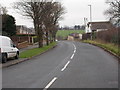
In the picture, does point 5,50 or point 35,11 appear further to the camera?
A: point 35,11

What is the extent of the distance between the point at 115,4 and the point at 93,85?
3516 centimetres

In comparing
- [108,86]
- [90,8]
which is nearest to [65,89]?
[108,86]

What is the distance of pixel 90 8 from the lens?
61656 millimetres

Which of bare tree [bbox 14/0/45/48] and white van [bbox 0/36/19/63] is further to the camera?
bare tree [bbox 14/0/45/48]

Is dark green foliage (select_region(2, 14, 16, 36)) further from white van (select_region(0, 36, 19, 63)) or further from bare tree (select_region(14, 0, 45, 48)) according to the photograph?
white van (select_region(0, 36, 19, 63))

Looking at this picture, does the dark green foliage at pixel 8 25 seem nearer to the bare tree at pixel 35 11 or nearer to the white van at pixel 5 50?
the bare tree at pixel 35 11

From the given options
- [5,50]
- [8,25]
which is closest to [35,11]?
[8,25]

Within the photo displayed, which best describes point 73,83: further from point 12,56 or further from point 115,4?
point 115,4

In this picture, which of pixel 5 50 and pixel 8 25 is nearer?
pixel 5 50

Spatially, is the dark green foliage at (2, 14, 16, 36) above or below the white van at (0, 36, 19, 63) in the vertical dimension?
above

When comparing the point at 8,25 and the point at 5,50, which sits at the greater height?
the point at 8,25

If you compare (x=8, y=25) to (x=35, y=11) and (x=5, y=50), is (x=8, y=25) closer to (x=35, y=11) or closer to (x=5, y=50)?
(x=35, y=11)

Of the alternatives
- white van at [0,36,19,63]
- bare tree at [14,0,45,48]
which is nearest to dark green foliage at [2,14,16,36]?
bare tree at [14,0,45,48]

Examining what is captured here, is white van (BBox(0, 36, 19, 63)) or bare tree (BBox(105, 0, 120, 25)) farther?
bare tree (BBox(105, 0, 120, 25))
